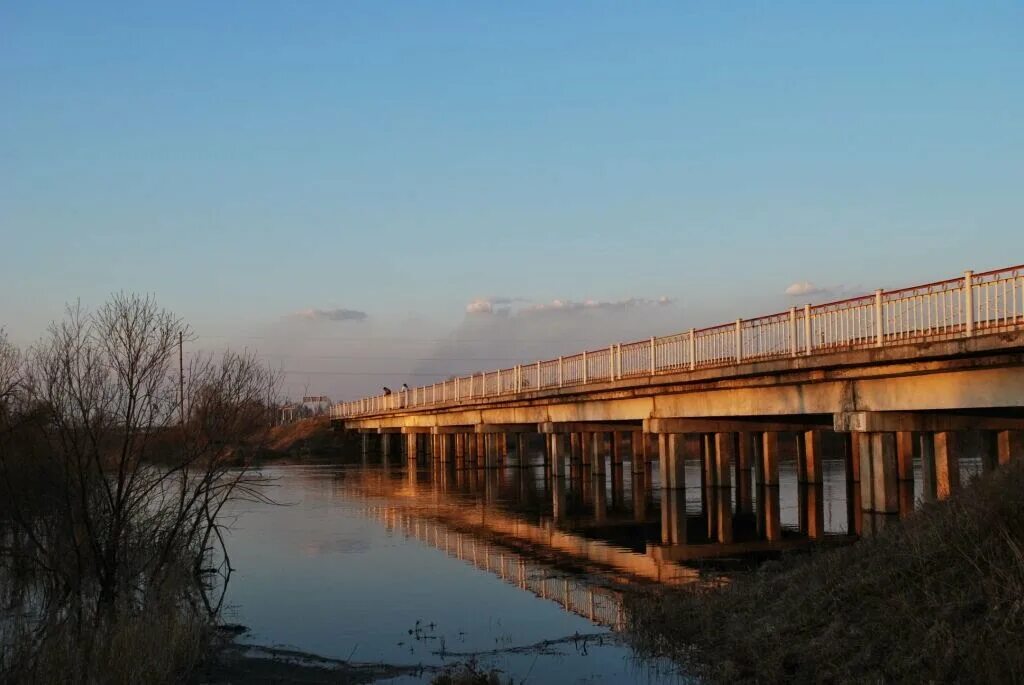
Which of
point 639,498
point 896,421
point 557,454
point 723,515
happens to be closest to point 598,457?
point 557,454

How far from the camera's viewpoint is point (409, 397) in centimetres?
7212

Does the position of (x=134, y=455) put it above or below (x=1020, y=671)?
above

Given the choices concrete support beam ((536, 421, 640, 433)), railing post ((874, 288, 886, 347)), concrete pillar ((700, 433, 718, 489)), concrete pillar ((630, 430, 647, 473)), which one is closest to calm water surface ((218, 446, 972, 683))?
concrete pillar ((700, 433, 718, 489))

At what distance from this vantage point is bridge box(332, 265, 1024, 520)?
67.8ft

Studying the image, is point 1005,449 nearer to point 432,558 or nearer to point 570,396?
point 570,396

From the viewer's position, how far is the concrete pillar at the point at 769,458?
35.6 metres

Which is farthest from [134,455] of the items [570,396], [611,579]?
[570,396]

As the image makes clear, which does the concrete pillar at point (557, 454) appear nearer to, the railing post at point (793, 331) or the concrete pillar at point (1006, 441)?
the concrete pillar at point (1006, 441)

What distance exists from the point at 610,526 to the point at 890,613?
18.8m

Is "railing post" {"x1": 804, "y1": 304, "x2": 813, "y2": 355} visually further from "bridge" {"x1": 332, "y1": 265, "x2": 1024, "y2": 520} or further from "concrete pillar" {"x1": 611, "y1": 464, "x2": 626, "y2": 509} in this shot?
"concrete pillar" {"x1": 611, "y1": 464, "x2": 626, "y2": 509}

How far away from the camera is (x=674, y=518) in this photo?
94.5 ft

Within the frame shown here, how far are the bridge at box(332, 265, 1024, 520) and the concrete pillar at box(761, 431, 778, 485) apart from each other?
5 centimetres

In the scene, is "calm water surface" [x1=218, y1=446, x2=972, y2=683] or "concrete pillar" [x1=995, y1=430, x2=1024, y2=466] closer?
"calm water surface" [x1=218, y1=446, x2=972, y2=683]

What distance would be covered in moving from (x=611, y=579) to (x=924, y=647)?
32.4 feet
